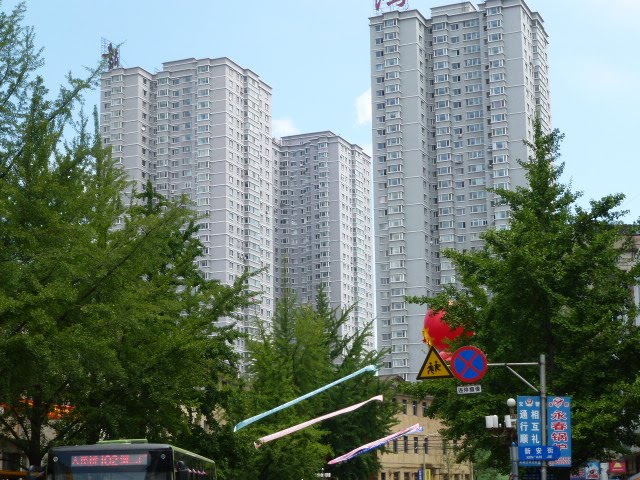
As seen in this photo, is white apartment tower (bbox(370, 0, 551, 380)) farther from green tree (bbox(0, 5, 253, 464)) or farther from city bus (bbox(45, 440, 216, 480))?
city bus (bbox(45, 440, 216, 480))

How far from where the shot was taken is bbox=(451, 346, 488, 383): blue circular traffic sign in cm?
2680

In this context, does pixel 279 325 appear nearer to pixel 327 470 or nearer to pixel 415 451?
pixel 327 470

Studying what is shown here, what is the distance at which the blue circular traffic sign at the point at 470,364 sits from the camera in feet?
87.9

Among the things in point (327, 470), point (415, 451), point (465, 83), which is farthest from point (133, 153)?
point (327, 470)

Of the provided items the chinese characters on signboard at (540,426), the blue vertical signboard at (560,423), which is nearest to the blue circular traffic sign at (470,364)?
the chinese characters on signboard at (540,426)

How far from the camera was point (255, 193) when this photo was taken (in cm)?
14175

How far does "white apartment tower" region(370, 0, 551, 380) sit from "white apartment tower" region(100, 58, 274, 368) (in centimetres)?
2077

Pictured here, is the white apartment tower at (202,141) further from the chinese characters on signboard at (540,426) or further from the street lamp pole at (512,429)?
the chinese characters on signboard at (540,426)

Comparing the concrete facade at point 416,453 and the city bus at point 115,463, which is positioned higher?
the city bus at point 115,463

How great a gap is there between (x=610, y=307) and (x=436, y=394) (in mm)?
6617

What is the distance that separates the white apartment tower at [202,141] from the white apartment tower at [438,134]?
20.8 metres

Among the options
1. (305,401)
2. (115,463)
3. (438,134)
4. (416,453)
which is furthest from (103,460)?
(438,134)

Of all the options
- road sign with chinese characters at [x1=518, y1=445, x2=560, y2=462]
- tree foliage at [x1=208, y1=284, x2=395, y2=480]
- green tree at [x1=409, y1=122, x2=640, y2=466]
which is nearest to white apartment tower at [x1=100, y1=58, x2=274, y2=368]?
tree foliage at [x1=208, y1=284, x2=395, y2=480]

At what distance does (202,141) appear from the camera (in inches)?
5384
